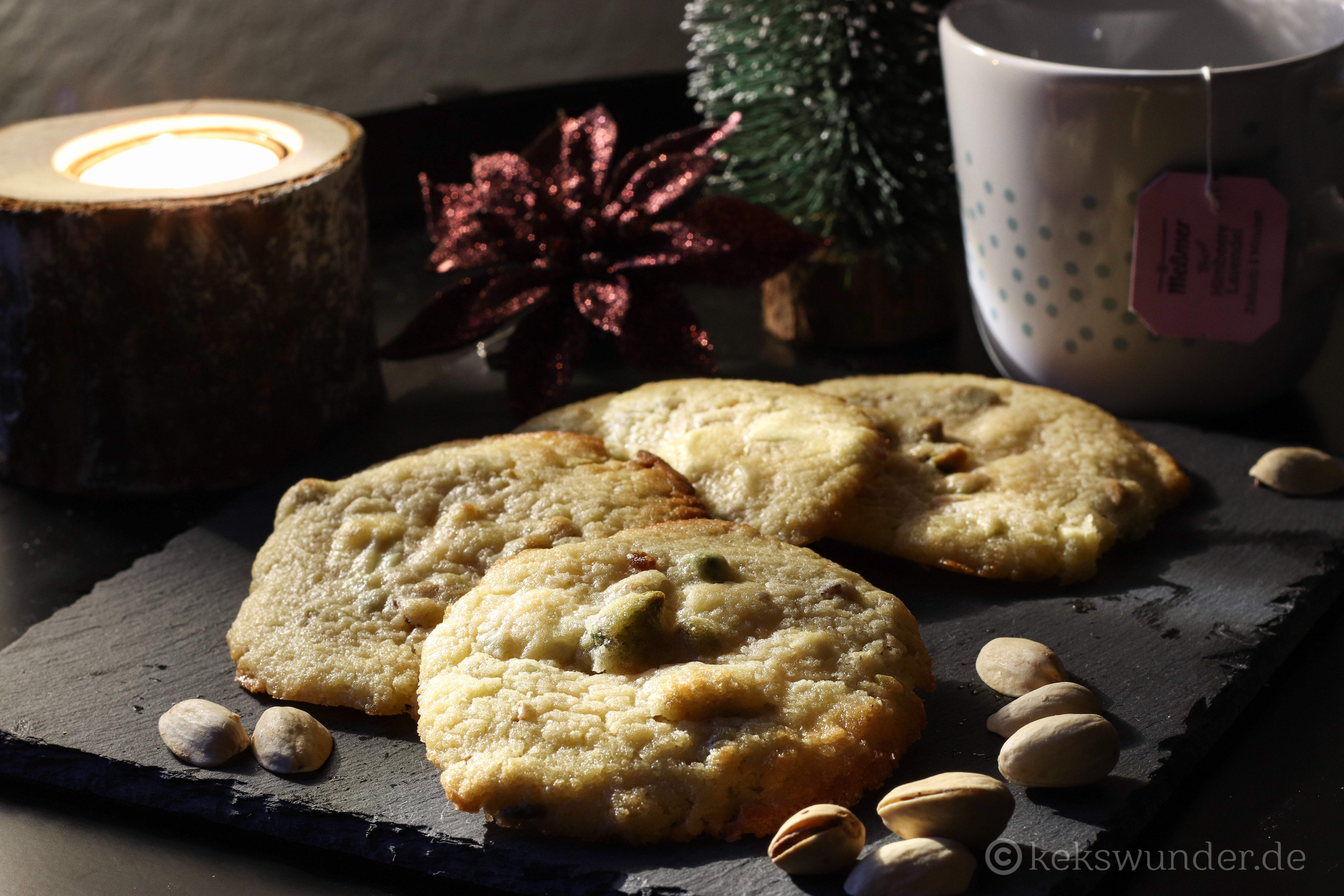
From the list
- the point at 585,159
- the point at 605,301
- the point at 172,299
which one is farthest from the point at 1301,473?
the point at 172,299

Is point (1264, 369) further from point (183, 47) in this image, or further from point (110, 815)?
point (183, 47)

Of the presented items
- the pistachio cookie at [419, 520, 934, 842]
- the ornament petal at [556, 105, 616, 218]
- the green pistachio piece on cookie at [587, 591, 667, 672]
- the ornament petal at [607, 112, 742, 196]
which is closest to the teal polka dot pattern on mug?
the ornament petal at [607, 112, 742, 196]

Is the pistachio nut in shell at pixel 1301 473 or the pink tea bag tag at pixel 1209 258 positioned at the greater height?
the pink tea bag tag at pixel 1209 258

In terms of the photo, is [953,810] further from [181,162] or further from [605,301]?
[181,162]

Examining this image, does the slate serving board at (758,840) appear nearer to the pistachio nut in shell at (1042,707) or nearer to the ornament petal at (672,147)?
the pistachio nut in shell at (1042,707)

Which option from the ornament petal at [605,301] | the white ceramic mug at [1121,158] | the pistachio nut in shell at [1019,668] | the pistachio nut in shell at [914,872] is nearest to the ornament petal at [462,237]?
the ornament petal at [605,301]

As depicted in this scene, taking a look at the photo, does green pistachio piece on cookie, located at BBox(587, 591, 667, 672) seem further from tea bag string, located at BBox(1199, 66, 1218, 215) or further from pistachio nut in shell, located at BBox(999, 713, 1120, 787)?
tea bag string, located at BBox(1199, 66, 1218, 215)
